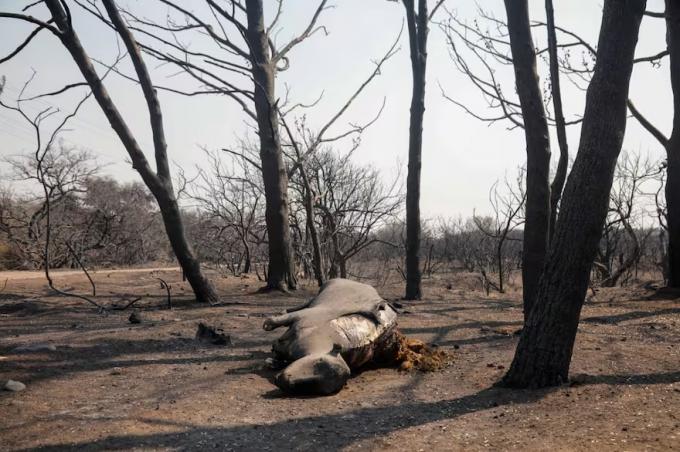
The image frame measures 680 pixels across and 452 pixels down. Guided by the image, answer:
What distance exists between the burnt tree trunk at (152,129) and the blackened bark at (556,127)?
4757mm

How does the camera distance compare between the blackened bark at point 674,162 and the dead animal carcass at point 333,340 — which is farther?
the blackened bark at point 674,162

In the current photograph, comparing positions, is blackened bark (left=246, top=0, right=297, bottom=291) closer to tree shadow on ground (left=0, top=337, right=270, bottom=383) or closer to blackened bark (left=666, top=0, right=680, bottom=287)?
tree shadow on ground (left=0, top=337, right=270, bottom=383)

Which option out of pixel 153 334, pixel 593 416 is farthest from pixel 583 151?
pixel 153 334

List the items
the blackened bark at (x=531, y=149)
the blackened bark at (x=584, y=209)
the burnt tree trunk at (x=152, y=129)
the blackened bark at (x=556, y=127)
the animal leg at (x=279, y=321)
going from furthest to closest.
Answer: the burnt tree trunk at (x=152, y=129)
the blackened bark at (x=556, y=127)
the blackened bark at (x=531, y=149)
the animal leg at (x=279, y=321)
the blackened bark at (x=584, y=209)

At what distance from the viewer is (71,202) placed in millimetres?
23812

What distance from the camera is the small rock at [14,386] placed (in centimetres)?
368

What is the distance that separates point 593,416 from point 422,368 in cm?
175

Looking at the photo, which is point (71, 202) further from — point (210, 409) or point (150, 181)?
point (210, 409)

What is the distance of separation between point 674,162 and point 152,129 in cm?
818

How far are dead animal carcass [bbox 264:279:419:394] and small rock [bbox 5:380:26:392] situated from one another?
171cm

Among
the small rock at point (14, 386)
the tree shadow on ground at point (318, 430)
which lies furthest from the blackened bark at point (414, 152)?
the small rock at point (14, 386)

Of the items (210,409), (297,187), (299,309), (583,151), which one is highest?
(297,187)

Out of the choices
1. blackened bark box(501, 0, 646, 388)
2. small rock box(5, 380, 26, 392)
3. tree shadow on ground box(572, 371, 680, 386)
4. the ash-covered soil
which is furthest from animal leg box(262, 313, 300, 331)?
tree shadow on ground box(572, 371, 680, 386)

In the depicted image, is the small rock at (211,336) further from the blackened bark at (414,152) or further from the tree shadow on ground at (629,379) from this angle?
the blackened bark at (414,152)
